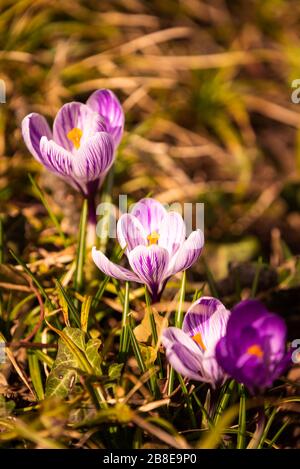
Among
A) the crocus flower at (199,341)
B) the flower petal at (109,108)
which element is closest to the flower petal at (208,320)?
the crocus flower at (199,341)

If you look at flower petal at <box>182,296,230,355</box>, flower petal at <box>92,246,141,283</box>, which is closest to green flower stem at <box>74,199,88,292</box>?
flower petal at <box>92,246,141,283</box>

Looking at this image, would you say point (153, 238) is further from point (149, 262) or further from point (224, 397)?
point (224, 397)

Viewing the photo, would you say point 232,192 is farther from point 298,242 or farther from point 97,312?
point 97,312

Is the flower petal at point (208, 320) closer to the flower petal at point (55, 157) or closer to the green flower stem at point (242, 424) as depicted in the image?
the green flower stem at point (242, 424)

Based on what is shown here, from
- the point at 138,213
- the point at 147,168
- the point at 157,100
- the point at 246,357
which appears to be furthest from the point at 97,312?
the point at 157,100

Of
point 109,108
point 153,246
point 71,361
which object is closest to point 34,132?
point 109,108

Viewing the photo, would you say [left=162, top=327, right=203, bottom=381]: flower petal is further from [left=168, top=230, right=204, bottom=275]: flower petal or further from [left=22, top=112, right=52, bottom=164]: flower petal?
[left=22, top=112, right=52, bottom=164]: flower petal

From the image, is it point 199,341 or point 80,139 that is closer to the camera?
point 199,341
